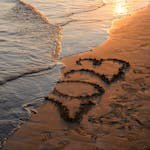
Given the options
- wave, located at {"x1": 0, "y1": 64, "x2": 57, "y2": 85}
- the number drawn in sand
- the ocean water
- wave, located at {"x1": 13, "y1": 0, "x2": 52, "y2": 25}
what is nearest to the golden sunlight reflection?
the ocean water

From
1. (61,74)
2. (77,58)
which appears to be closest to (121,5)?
(77,58)

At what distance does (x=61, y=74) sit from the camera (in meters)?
6.52

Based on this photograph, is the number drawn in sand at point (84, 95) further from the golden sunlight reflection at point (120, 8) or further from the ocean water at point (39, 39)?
the golden sunlight reflection at point (120, 8)

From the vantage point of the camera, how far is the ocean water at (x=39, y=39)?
560cm

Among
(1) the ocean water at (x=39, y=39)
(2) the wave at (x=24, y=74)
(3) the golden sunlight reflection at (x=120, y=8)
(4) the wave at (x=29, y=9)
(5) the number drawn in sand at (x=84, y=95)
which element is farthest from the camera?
(3) the golden sunlight reflection at (x=120, y=8)

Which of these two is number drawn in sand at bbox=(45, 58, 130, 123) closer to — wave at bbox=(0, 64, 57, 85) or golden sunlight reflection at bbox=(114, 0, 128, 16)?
wave at bbox=(0, 64, 57, 85)

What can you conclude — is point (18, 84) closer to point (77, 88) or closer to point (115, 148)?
point (77, 88)

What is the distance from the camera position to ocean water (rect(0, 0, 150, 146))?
5605 mm

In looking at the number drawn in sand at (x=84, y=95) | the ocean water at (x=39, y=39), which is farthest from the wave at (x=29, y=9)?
the number drawn in sand at (x=84, y=95)

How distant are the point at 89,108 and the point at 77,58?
7.90ft

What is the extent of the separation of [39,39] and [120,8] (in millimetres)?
4733

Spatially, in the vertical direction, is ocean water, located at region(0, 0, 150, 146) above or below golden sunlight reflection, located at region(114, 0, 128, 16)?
below

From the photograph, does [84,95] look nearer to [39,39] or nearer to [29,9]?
[39,39]

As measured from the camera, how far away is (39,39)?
8914mm
